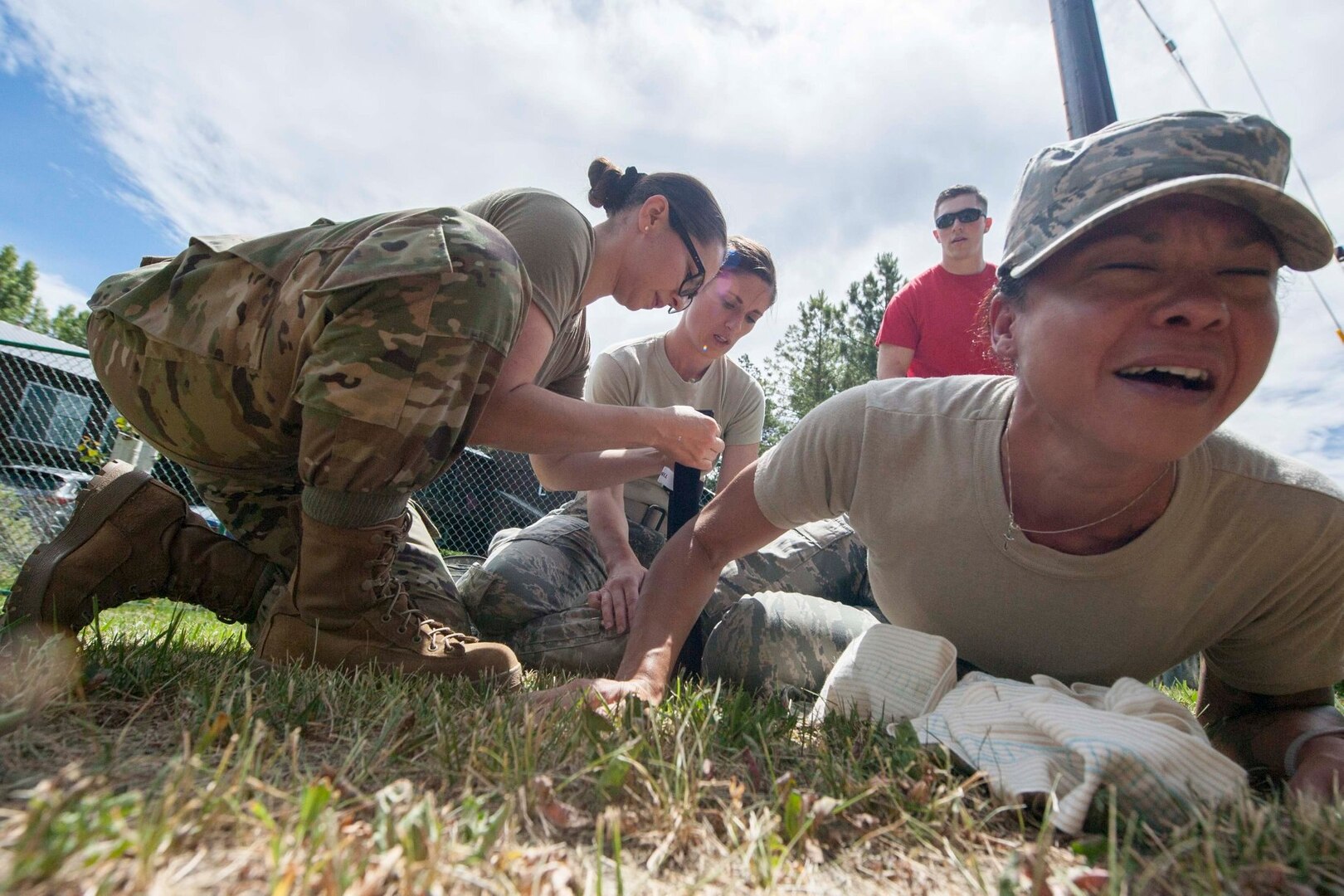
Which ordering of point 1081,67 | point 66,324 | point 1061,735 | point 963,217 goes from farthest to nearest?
point 66,324 < point 963,217 < point 1081,67 < point 1061,735

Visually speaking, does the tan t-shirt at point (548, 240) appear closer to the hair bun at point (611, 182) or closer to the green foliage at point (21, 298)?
the hair bun at point (611, 182)

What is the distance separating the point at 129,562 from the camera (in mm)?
1962

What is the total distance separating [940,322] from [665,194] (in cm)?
231

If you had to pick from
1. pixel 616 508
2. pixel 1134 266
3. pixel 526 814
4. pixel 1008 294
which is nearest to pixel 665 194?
pixel 616 508

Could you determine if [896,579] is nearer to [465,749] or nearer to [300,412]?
[465,749]

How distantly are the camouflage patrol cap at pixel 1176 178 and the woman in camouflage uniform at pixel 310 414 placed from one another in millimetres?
1250

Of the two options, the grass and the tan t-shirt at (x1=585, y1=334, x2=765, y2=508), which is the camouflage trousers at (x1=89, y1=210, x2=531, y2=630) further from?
the tan t-shirt at (x1=585, y1=334, x2=765, y2=508)

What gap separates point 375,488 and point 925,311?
12.0ft

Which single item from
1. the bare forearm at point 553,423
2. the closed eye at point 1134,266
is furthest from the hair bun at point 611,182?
the closed eye at point 1134,266

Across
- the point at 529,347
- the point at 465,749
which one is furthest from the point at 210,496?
the point at 465,749

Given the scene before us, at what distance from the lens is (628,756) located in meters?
1.01

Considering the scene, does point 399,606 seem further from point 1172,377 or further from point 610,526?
point 1172,377

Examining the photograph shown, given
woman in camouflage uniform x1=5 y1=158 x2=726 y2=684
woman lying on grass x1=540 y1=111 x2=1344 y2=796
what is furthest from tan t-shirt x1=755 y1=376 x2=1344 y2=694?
woman in camouflage uniform x1=5 y1=158 x2=726 y2=684

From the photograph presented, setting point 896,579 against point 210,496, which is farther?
point 210,496
